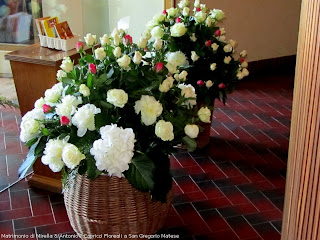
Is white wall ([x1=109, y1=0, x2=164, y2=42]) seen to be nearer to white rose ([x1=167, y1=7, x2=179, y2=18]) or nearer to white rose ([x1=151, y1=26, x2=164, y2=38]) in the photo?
white rose ([x1=167, y1=7, x2=179, y2=18])

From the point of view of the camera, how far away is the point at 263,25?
20.1 ft

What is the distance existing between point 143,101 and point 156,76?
0.62ft

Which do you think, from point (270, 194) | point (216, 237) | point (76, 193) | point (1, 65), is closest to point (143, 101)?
point (76, 193)

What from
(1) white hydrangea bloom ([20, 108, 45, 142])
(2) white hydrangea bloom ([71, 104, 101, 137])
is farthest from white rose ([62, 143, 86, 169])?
(1) white hydrangea bloom ([20, 108, 45, 142])

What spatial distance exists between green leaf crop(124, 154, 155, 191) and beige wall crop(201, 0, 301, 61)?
364cm

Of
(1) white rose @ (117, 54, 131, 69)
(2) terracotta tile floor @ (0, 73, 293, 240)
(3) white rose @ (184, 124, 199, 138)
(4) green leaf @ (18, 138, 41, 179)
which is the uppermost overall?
(1) white rose @ (117, 54, 131, 69)

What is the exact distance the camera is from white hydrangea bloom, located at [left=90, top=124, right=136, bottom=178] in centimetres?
229

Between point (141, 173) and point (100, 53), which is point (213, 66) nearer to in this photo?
point (100, 53)

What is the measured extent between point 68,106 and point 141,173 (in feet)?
1.55

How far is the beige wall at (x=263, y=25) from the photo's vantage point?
5.86 meters

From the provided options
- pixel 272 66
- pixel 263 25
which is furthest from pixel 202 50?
pixel 272 66

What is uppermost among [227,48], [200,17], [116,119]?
[200,17]

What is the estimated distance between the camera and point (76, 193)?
253 centimetres

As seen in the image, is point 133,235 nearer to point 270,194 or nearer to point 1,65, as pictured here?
point 270,194
